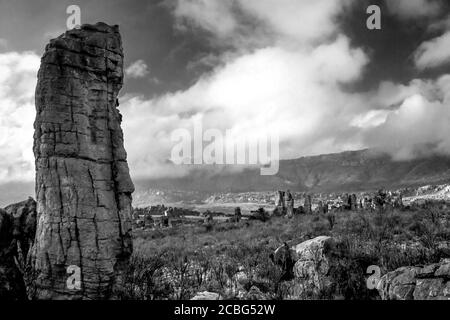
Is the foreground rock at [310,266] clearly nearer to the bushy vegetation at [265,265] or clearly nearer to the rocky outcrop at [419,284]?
the bushy vegetation at [265,265]

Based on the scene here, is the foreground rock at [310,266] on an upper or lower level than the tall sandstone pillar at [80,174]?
lower

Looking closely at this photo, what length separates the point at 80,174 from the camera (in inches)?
594

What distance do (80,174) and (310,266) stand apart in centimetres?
961

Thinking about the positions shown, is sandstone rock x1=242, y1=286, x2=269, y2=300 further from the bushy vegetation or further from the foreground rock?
the foreground rock

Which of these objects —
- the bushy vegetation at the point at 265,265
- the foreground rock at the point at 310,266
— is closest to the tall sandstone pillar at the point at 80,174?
the bushy vegetation at the point at 265,265

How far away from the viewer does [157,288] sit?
15.7 metres

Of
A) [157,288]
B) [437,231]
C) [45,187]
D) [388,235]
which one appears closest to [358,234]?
[388,235]

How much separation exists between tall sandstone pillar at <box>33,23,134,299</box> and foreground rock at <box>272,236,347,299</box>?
662 centimetres

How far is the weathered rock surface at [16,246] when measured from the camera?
14680mm

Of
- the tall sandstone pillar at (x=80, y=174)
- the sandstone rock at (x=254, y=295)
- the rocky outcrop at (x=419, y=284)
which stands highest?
the tall sandstone pillar at (x=80, y=174)

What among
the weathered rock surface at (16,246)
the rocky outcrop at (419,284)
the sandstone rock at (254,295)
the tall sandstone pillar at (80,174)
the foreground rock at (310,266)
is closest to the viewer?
the rocky outcrop at (419,284)

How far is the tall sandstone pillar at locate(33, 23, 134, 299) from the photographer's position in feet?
47.6

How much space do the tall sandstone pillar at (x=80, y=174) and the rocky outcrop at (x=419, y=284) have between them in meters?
9.85
